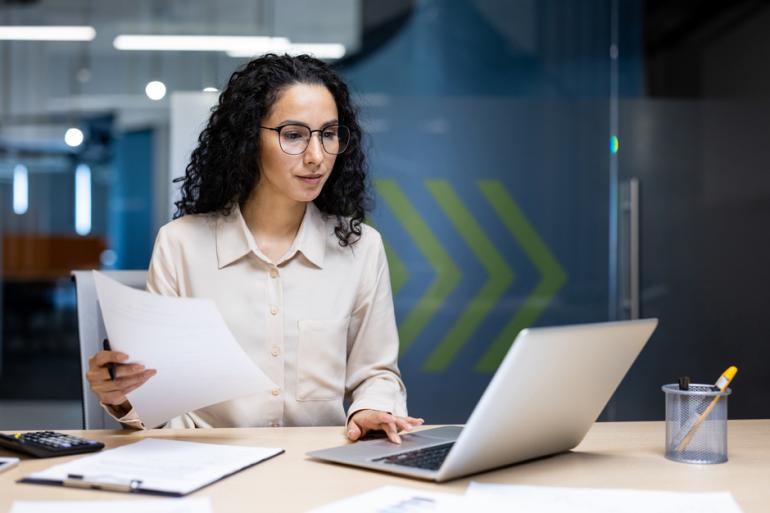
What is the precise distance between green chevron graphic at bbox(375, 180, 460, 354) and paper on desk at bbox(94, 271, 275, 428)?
103 inches

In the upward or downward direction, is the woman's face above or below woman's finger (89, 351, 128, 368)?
above

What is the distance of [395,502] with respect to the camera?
3.85 ft

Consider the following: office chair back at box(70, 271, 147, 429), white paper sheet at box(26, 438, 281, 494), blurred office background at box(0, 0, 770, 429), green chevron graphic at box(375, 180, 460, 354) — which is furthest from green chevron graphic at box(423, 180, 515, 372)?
white paper sheet at box(26, 438, 281, 494)

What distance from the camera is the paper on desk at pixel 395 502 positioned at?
1142 millimetres

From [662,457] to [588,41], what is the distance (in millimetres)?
3203

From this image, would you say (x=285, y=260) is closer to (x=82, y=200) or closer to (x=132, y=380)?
(x=132, y=380)

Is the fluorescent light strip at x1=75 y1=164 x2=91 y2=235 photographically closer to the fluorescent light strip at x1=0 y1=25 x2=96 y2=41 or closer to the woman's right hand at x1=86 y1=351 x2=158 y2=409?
the fluorescent light strip at x1=0 y1=25 x2=96 y2=41

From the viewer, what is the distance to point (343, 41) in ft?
14.0

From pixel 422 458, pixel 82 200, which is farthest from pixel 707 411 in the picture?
pixel 82 200

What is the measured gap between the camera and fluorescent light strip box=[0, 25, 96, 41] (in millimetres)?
4414

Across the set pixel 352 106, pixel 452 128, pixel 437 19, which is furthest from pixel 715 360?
pixel 352 106

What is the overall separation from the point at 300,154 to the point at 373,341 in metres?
0.48

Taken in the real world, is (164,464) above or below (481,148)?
below

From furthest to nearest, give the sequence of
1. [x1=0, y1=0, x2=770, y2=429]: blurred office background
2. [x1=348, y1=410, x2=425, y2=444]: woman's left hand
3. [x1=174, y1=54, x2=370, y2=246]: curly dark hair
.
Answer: [x1=0, y1=0, x2=770, y2=429]: blurred office background → [x1=174, y1=54, x2=370, y2=246]: curly dark hair → [x1=348, y1=410, x2=425, y2=444]: woman's left hand
